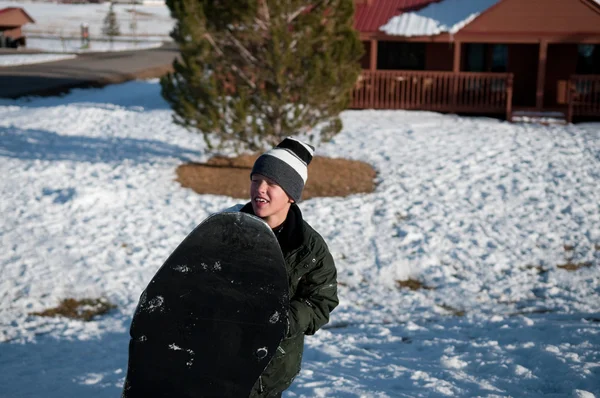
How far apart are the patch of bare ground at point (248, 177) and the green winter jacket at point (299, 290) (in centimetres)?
794

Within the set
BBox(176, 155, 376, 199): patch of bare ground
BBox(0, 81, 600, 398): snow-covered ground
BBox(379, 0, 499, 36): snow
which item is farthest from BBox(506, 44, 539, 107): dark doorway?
BBox(176, 155, 376, 199): patch of bare ground

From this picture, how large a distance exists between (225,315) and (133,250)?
6.30 m

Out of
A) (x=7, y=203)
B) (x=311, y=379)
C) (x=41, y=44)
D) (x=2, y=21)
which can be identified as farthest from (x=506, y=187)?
(x=41, y=44)

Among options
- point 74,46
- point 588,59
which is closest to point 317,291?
point 588,59

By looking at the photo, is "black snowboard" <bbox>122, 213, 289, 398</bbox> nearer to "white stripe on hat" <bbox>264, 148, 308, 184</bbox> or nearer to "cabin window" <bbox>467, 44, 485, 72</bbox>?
"white stripe on hat" <bbox>264, 148, 308, 184</bbox>

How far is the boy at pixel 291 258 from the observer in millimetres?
2971

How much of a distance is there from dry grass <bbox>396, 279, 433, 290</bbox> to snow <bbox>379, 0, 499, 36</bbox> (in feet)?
37.5

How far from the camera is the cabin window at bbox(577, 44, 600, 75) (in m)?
19.4

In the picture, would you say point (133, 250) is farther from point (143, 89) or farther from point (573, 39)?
point (143, 89)

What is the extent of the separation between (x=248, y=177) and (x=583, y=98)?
9.97 meters

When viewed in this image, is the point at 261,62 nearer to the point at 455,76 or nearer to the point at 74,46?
the point at 455,76

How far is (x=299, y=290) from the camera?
3.05m

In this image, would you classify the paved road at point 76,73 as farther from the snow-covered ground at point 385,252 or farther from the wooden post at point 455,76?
the wooden post at point 455,76

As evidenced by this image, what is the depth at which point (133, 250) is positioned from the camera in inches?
348
